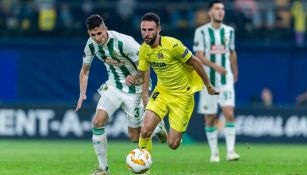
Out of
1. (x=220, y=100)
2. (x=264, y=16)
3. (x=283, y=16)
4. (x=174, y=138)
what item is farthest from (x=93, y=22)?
(x=283, y=16)

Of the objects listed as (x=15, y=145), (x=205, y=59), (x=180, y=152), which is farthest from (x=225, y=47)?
(x=15, y=145)

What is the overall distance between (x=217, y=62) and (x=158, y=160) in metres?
2.03

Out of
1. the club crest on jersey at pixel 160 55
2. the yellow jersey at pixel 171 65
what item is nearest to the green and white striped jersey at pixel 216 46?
the yellow jersey at pixel 171 65

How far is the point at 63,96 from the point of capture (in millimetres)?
25281

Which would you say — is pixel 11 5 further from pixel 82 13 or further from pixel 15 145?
pixel 15 145

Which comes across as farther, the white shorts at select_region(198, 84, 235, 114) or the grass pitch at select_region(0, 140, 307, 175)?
the white shorts at select_region(198, 84, 235, 114)

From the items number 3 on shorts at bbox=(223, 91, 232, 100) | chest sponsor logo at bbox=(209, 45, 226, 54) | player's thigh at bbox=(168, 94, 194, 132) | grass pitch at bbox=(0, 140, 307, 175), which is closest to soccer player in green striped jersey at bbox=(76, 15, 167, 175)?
player's thigh at bbox=(168, 94, 194, 132)

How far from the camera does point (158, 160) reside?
15289mm

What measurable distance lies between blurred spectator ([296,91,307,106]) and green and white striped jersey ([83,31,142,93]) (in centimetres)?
1224

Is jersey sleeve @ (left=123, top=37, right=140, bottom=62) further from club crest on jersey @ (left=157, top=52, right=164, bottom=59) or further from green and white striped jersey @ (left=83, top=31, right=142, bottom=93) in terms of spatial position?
club crest on jersey @ (left=157, top=52, right=164, bottom=59)

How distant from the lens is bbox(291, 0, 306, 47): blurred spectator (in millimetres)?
24406

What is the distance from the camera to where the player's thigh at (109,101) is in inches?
495

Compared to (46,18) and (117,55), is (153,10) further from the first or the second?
(117,55)

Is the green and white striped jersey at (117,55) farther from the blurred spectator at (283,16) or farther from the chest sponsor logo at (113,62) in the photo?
the blurred spectator at (283,16)
